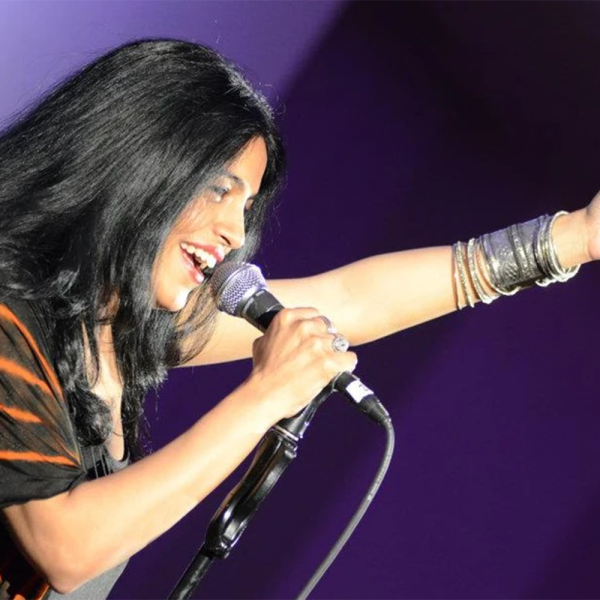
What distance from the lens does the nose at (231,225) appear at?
1372 millimetres

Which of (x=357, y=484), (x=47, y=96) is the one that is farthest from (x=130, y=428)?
(x=357, y=484)

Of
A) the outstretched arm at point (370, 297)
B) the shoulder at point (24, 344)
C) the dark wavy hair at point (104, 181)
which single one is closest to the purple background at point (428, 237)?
the outstretched arm at point (370, 297)

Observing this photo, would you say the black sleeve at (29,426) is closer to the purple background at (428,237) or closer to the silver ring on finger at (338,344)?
the silver ring on finger at (338,344)

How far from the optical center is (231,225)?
1381 mm

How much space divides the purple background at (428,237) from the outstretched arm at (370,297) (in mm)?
281

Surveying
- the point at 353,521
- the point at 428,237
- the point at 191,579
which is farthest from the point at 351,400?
the point at 428,237

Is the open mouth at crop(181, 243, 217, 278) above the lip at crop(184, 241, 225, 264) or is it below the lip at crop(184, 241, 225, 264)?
below

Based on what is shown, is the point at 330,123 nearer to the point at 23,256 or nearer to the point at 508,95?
the point at 508,95

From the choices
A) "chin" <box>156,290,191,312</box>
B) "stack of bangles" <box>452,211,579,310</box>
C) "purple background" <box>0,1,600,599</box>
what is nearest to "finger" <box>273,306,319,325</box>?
"chin" <box>156,290,191,312</box>

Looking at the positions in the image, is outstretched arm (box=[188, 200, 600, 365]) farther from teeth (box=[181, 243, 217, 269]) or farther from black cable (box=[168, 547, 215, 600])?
black cable (box=[168, 547, 215, 600])

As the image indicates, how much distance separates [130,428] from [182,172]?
1.17 ft

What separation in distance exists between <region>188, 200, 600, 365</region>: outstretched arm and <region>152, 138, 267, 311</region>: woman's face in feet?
0.86

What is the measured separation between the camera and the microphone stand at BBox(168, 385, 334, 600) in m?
1.16

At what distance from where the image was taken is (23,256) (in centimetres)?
129
